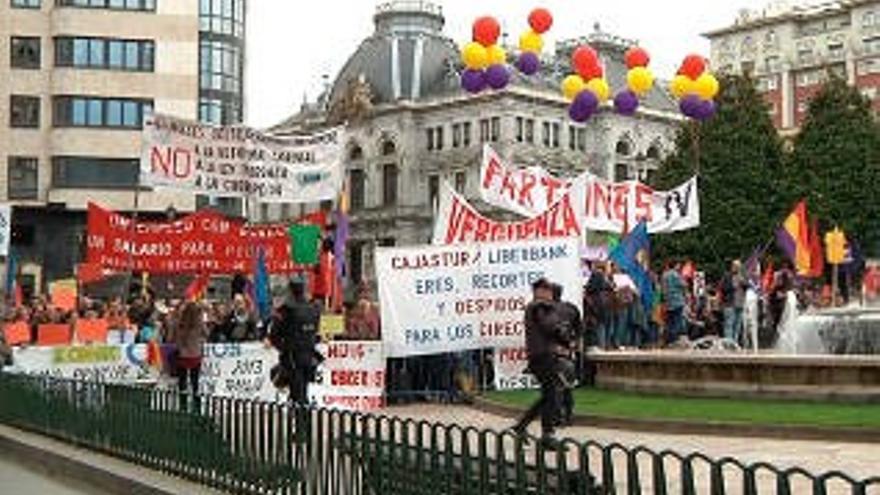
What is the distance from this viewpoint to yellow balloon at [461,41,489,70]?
87.8ft

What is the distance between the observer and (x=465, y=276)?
→ 58.7 ft

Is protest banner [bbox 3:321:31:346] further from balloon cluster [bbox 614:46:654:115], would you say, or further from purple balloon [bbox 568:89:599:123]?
balloon cluster [bbox 614:46:654:115]

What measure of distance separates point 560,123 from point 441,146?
843cm

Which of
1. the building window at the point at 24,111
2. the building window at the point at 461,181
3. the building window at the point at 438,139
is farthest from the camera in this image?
the building window at the point at 438,139

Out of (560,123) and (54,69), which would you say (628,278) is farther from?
(560,123)

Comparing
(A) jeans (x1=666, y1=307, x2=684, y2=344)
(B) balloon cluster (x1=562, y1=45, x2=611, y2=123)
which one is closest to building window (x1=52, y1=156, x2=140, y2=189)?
(B) balloon cluster (x1=562, y1=45, x2=611, y2=123)

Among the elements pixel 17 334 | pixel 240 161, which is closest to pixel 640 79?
pixel 240 161

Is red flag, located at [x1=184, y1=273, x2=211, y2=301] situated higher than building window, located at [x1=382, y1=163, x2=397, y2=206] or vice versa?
building window, located at [x1=382, y1=163, x2=397, y2=206]

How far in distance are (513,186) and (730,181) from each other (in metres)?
41.0

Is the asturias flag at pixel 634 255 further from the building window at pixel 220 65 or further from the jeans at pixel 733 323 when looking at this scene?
the building window at pixel 220 65

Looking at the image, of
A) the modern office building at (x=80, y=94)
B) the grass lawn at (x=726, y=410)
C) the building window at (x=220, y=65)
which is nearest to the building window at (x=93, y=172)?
the modern office building at (x=80, y=94)

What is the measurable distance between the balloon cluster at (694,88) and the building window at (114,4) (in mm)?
36978

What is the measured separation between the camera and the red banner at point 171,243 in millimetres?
20281

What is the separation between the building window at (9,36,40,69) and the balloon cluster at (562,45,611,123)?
36431 millimetres
